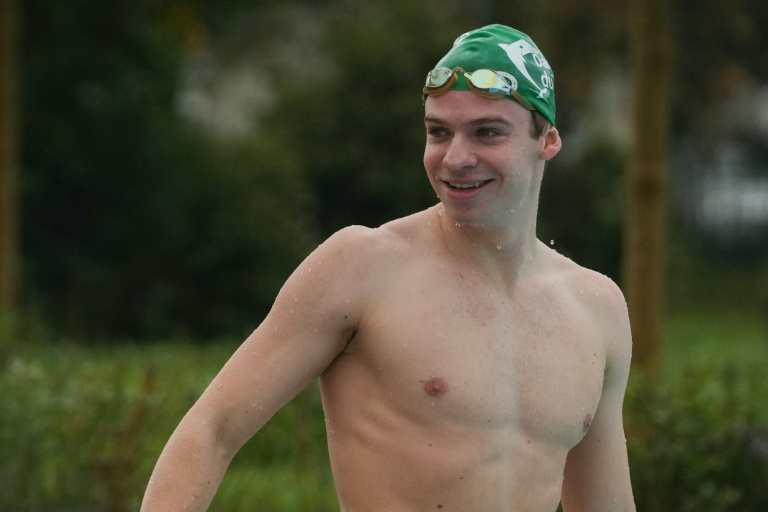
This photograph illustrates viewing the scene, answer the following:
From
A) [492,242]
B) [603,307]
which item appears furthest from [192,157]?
[492,242]

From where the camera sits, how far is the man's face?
7.96 feet

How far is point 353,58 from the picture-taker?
17656 mm

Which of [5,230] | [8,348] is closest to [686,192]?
[5,230]

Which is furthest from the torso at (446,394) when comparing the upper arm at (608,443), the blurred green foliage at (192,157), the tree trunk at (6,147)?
the blurred green foliage at (192,157)

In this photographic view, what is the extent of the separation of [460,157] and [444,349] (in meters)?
0.33

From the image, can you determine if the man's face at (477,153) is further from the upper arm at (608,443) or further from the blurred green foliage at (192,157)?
the blurred green foliage at (192,157)

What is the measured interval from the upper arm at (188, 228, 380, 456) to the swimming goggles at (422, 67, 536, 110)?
1.12 feet

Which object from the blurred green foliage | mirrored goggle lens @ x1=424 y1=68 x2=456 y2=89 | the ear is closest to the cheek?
mirrored goggle lens @ x1=424 y1=68 x2=456 y2=89

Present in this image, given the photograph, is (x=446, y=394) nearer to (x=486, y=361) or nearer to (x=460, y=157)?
(x=486, y=361)

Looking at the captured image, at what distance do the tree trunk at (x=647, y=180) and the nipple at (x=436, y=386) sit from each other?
15.9 ft

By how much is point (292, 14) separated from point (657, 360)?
77.9ft

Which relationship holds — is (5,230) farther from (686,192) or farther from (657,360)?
(686,192)

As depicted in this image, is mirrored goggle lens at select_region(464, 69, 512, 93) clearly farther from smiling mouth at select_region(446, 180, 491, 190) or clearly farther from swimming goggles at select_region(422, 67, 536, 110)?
smiling mouth at select_region(446, 180, 491, 190)

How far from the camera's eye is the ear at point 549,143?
2551 millimetres
